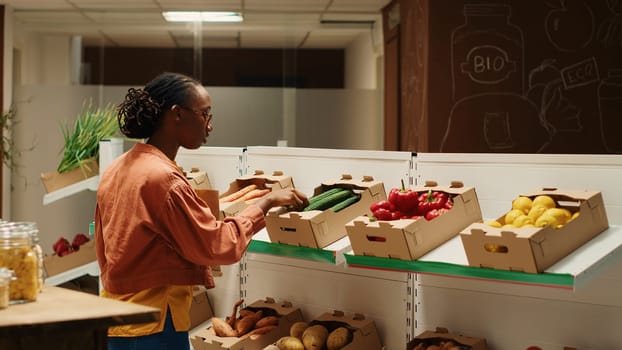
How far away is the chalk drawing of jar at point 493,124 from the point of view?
18.7 feet

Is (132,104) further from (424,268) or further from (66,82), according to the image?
(66,82)

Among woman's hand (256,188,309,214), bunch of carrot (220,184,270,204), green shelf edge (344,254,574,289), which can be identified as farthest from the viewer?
bunch of carrot (220,184,270,204)

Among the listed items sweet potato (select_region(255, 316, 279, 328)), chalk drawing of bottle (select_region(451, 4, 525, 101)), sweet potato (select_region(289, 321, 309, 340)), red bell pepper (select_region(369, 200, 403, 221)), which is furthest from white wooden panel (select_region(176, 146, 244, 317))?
chalk drawing of bottle (select_region(451, 4, 525, 101))

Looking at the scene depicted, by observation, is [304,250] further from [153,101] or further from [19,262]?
[19,262]

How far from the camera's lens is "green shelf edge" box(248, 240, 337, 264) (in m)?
2.67

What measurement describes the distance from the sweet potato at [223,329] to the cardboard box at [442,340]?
29.4 inches

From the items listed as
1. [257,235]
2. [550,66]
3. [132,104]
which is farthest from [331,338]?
[550,66]

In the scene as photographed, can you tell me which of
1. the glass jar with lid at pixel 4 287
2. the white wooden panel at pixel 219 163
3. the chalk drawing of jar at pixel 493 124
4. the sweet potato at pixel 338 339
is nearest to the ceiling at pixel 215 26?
the chalk drawing of jar at pixel 493 124

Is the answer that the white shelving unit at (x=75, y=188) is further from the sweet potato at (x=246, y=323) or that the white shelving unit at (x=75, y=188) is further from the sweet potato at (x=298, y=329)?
the sweet potato at (x=298, y=329)

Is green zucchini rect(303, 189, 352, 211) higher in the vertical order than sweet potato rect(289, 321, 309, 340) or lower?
higher

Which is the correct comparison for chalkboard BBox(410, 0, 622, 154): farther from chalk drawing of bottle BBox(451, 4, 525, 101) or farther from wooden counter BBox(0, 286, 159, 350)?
wooden counter BBox(0, 286, 159, 350)

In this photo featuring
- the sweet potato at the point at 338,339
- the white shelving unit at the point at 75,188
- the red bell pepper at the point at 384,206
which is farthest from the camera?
the white shelving unit at the point at 75,188

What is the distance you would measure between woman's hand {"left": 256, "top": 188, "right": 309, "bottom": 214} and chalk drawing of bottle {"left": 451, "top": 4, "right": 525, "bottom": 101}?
123 inches

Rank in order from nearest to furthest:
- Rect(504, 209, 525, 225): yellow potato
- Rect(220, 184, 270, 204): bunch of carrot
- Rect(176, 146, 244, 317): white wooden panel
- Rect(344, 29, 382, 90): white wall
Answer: Rect(504, 209, 525, 225): yellow potato < Rect(220, 184, 270, 204): bunch of carrot < Rect(176, 146, 244, 317): white wooden panel < Rect(344, 29, 382, 90): white wall
